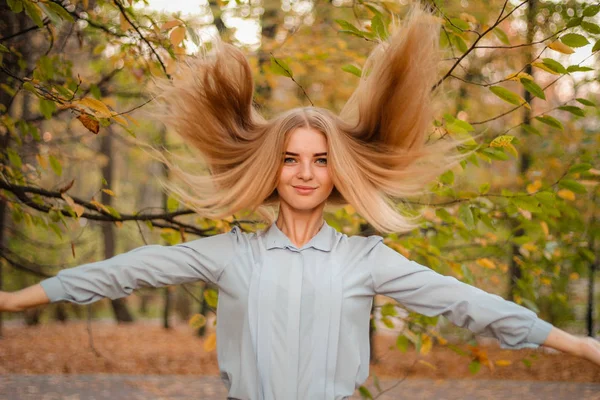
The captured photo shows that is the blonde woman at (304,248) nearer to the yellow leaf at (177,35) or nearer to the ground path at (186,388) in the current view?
the yellow leaf at (177,35)

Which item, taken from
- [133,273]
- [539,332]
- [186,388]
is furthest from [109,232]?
[539,332]

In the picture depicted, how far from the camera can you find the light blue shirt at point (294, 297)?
1674 millimetres

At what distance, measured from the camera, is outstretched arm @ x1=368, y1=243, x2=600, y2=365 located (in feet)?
5.22

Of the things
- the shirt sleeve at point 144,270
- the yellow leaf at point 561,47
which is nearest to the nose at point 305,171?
the shirt sleeve at point 144,270

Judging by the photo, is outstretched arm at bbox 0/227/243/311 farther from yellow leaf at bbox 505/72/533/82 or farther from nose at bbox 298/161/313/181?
yellow leaf at bbox 505/72/533/82

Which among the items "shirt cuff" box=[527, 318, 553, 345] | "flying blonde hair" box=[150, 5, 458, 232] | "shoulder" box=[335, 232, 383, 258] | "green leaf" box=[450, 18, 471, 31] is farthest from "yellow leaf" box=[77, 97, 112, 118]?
Answer: "shirt cuff" box=[527, 318, 553, 345]

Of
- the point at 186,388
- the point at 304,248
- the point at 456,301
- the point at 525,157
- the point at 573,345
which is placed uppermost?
the point at 525,157

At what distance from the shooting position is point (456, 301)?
170cm

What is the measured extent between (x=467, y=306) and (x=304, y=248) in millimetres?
529

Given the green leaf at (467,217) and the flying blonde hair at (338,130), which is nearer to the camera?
the flying blonde hair at (338,130)

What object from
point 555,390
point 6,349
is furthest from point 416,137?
point 6,349

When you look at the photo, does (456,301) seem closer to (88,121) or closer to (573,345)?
(573,345)

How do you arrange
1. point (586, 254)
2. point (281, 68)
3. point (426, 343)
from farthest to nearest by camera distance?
point (586, 254) → point (426, 343) → point (281, 68)

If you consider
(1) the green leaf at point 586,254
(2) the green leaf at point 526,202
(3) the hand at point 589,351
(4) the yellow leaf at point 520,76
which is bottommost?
(3) the hand at point 589,351
